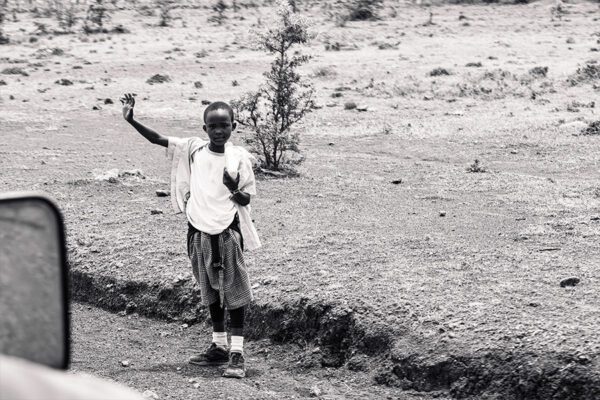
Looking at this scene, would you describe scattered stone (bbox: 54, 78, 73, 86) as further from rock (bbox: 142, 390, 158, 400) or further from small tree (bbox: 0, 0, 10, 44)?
rock (bbox: 142, 390, 158, 400)

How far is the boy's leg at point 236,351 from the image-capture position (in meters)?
5.44

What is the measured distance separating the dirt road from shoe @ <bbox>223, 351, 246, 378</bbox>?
1.9 inches

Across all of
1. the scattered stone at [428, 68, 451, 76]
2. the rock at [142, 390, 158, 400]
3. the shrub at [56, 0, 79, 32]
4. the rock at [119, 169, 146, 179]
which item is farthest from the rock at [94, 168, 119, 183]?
the shrub at [56, 0, 79, 32]

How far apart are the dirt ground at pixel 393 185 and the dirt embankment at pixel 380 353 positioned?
0.03 m

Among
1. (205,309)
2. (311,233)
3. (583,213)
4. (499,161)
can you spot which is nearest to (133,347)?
(205,309)

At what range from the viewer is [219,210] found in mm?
5379

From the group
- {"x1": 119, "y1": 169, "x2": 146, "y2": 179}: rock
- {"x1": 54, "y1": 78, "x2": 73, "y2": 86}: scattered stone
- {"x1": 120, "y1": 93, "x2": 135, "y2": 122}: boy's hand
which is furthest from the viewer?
{"x1": 54, "y1": 78, "x2": 73, "y2": 86}: scattered stone

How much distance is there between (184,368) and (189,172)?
3.59 ft

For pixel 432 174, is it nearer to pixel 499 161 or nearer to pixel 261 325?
pixel 499 161

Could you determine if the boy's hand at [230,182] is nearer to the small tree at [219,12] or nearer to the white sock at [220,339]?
the white sock at [220,339]

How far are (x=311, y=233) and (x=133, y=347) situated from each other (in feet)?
7.25

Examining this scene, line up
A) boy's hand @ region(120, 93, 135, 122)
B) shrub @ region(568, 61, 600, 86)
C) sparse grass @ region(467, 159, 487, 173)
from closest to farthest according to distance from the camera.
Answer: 1. boy's hand @ region(120, 93, 135, 122)
2. sparse grass @ region(467, 159, 487, 173)
3. shrub @ region(568, 61, 600, 86)

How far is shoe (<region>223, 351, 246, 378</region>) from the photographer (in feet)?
17.8

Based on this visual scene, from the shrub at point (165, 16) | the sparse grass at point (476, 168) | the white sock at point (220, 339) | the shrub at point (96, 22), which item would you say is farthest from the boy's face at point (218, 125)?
the shrub at point (165, 16)
